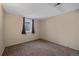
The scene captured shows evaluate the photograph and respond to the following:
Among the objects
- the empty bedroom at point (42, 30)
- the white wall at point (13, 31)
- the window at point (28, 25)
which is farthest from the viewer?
the window at point (28, 25)

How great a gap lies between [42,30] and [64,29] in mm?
2181

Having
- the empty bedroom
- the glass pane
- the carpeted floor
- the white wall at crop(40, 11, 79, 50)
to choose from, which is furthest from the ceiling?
the glass pane

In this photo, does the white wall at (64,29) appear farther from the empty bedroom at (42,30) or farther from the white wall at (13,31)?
the white wall at (13,31)

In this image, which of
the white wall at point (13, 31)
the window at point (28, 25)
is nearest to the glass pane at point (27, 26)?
the window at point (28, 25)

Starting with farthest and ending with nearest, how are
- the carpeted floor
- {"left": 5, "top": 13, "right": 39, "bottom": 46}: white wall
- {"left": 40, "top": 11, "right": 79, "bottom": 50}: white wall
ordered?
1. {"left": 5, "top": 13, "right": 39, "bottom": 46}: white wall
2. {"left": 40, "top": 11, "right": 79, "bottom": 50}: white wall
3. the carpeted floor

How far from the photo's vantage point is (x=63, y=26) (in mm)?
3750

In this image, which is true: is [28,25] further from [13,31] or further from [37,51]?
[37,51]

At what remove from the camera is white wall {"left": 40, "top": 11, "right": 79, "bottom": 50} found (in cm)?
316

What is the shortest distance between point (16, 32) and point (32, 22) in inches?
60.7

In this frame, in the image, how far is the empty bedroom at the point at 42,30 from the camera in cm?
274

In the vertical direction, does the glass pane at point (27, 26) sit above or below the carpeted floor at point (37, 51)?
above

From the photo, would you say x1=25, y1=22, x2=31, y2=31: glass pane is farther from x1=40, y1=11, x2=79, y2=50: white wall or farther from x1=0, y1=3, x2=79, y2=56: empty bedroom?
x1=40, y1=11, x2=79, y2=50: white wall

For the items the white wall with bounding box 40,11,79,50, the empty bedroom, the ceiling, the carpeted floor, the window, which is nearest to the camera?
the ceiling

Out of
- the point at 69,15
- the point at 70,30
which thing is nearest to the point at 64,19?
the point at 69,15
